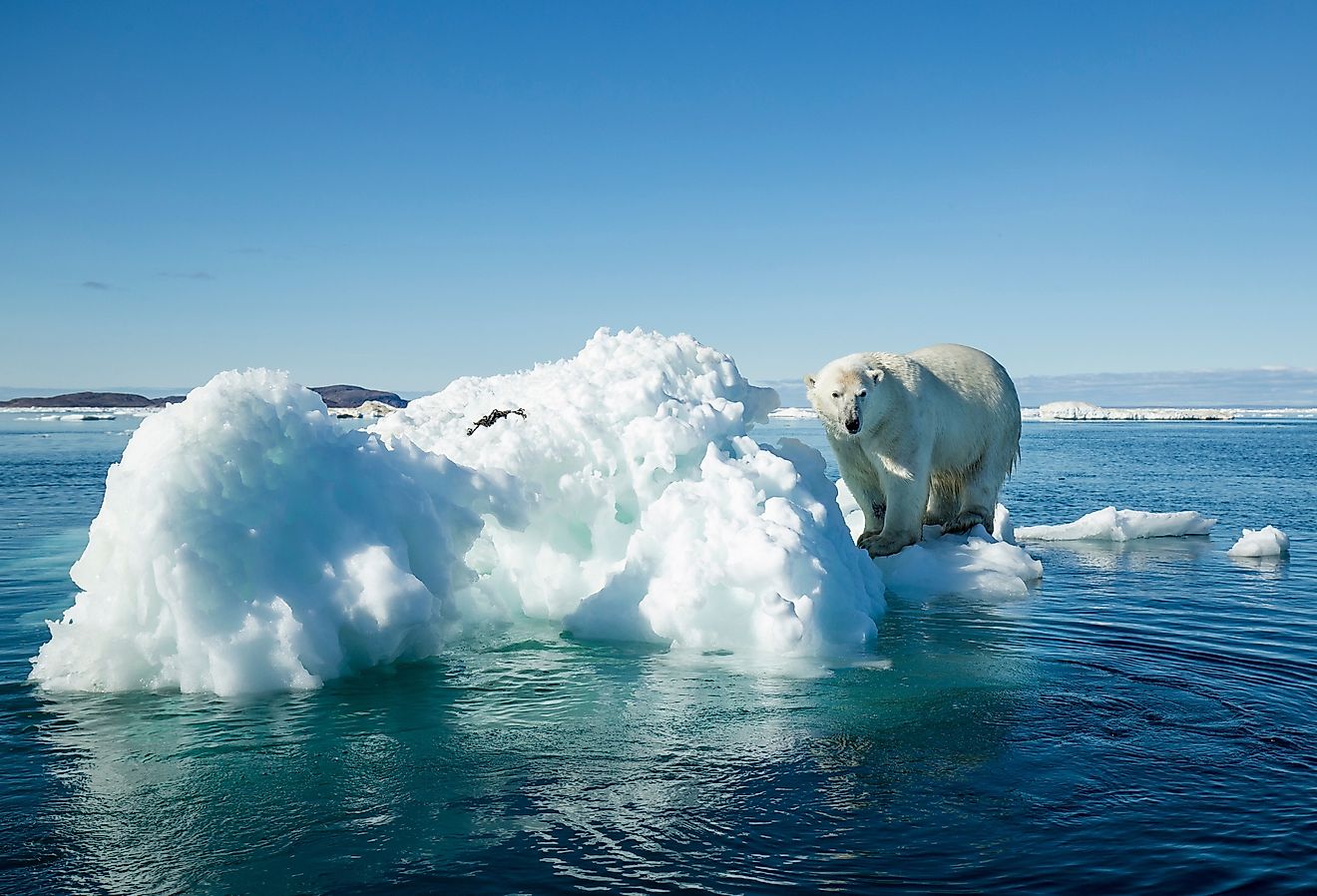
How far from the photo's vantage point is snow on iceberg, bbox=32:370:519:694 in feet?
20.4

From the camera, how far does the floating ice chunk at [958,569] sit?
9.91 metres

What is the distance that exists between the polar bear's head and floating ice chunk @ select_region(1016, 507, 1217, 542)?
5.75 metres

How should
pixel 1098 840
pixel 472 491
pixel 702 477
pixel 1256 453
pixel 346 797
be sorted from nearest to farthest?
pixel 1098 840, pixel 346 797, pixel 472 491, pixel 702 477, pixel 1256 453

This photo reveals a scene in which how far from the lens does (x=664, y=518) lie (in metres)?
8.03

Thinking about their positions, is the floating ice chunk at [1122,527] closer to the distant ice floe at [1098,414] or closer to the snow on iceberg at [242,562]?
the snow on iceberg at [242,562]

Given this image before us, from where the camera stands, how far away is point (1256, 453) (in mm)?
39906

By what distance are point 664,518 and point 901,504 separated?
11.2ft

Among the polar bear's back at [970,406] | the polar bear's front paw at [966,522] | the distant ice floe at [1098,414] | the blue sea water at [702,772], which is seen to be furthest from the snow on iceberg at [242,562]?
the distant ice floe at [1098,414]

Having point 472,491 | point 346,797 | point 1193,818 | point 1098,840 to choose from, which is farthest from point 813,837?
point 472,491

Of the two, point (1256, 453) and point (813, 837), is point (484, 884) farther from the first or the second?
Result: point (1256, 453)

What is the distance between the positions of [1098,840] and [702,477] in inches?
195

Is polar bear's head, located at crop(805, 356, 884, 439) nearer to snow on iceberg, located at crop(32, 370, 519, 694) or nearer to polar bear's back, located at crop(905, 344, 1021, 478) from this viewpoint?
polar bear's back, located at crop(905, 344, 1021, 478)

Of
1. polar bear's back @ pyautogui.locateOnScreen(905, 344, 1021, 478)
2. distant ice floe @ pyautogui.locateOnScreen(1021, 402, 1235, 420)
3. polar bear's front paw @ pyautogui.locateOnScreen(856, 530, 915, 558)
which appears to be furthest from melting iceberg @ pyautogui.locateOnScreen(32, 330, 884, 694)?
distant ice floe @ pyautogui.locateOnScreen(1021, 402, 1235, 420)

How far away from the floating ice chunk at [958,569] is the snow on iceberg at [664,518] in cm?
124
